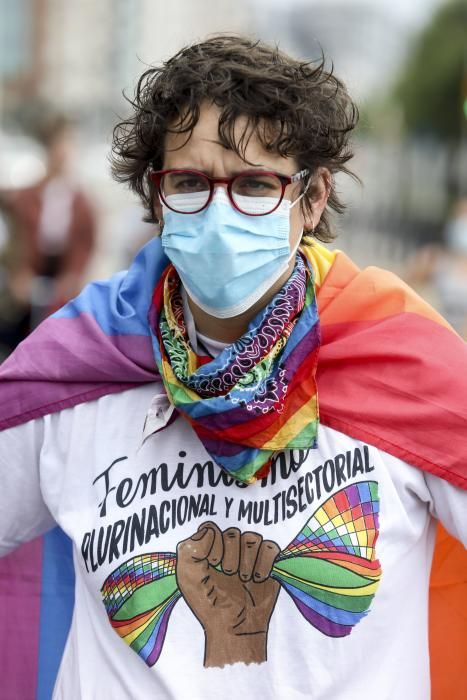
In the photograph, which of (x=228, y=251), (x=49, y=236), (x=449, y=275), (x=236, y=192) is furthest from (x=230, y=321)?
(x=449, y=275)

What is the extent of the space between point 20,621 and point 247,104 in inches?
59.7

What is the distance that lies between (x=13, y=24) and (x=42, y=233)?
30312mm

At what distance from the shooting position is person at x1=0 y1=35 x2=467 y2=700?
2523 millimetres

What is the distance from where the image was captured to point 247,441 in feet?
8.32

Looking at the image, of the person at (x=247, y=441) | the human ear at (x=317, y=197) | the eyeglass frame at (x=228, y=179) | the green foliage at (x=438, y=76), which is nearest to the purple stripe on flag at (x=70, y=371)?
the person at (x=247, y=441)

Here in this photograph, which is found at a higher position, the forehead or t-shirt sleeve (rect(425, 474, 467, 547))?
the forehead

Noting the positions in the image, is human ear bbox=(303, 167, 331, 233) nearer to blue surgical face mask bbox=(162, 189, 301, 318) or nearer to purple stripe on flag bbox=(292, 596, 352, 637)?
blue surgical face mask bbox=(162, 189, 301, 318)

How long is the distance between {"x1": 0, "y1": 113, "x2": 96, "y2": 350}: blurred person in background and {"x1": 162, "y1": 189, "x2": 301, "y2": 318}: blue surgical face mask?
21.8 ft

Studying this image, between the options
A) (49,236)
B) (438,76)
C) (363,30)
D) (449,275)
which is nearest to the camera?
(49,236)

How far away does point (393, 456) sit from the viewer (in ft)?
8.48

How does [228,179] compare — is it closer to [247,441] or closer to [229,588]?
[247,441]

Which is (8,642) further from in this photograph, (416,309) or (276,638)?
(416,309)

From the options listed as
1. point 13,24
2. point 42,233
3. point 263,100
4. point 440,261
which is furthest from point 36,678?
point 13,24

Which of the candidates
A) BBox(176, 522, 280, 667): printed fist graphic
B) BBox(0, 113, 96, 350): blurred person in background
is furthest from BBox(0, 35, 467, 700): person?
BBox(0, 113, 96, 350): blurred person in background
